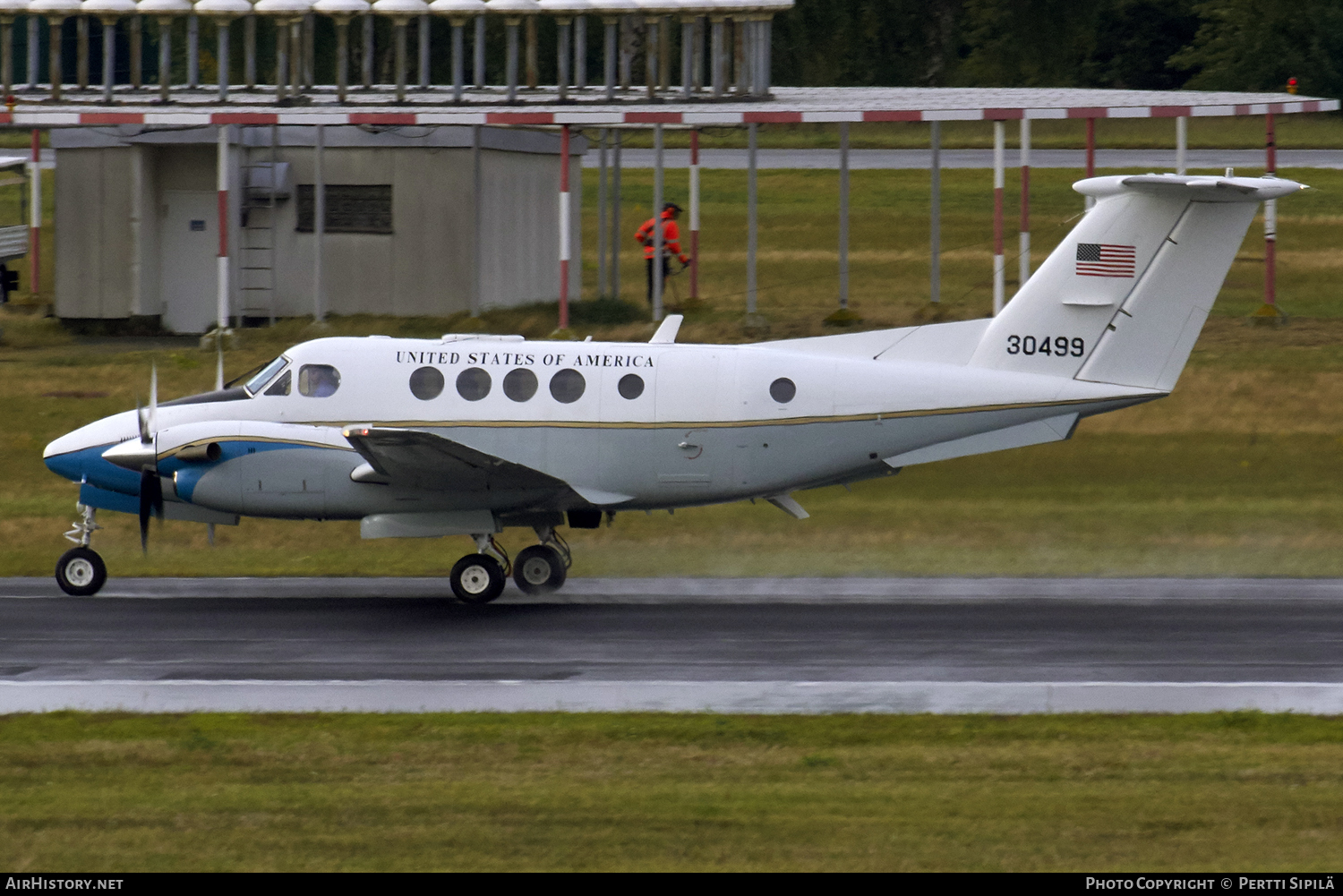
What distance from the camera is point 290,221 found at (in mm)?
30062

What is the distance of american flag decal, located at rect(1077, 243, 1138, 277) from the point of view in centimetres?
1720

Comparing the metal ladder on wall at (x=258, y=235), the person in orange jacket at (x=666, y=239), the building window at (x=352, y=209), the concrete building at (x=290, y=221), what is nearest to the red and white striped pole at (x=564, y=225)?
the concrete building at (x=290, y=221)

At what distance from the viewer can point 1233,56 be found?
188 ft

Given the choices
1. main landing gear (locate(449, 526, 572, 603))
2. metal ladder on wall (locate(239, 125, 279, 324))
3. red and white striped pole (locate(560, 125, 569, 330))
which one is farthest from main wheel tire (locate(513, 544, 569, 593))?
metal ladder on wall (locate(239, 125, 279, 324))

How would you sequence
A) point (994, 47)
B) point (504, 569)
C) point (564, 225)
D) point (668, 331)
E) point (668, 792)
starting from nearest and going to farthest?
point (668, 792) < point (504, 569) < point (668, 331) < point (564, 225) < point (994, 47)

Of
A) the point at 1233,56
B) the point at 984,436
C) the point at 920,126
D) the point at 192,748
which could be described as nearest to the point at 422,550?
the point at 984,436

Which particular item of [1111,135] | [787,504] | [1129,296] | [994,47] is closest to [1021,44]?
→ [994,47]

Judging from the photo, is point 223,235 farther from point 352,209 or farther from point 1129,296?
point 1129,296

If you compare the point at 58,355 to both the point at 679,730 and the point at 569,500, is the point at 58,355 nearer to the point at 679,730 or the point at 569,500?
the point at 569,500

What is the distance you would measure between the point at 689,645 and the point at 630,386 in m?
3.11

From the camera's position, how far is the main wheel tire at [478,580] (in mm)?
17359

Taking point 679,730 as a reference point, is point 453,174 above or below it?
above
